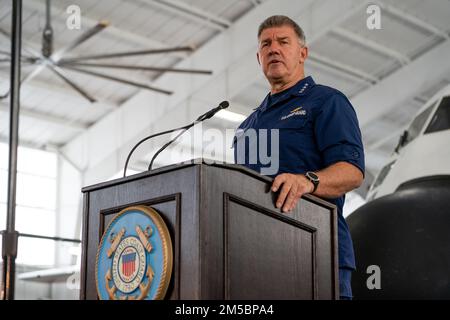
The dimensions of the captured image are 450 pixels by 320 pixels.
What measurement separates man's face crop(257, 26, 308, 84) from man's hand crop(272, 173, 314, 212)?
584 mm

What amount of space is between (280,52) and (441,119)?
2.33 metres

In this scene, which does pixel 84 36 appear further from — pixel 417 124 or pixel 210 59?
pixel 210 59

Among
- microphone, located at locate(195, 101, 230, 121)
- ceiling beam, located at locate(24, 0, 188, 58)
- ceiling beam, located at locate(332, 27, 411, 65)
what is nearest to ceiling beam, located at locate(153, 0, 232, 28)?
ceiling beam, located at locate(24, 0, 188, 58)

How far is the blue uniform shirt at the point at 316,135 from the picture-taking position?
2.23 metres

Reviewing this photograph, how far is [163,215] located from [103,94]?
1229 cm

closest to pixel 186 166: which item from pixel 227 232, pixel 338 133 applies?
pixel 227 232

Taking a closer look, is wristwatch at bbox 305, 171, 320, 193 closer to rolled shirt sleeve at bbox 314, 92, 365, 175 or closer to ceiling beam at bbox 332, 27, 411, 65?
rolled shirt sleeve at bbox 314, 92, 365, 175

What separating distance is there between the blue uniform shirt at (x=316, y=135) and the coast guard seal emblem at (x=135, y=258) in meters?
0.66

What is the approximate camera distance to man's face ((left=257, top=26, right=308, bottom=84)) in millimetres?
2420

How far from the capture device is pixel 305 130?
2318mm

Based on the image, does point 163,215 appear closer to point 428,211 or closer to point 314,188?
point 314,188

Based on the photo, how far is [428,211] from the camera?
3.36 m

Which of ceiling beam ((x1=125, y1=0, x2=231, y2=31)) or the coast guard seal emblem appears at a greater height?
ceiling beam ((x1=125, y1=0, x2=231, y2=31))
